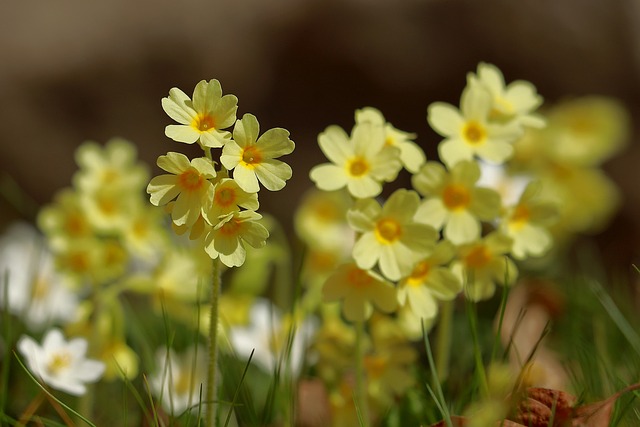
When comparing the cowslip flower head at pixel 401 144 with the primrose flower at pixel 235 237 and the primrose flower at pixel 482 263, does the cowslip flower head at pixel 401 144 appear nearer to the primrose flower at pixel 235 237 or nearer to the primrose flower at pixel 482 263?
the primrose flower at pixel 482 263

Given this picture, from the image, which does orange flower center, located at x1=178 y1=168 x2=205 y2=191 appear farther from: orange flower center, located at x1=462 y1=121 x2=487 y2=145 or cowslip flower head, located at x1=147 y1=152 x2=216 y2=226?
orange flower center, located at x1=462 y1=121 x2=487 y2=145

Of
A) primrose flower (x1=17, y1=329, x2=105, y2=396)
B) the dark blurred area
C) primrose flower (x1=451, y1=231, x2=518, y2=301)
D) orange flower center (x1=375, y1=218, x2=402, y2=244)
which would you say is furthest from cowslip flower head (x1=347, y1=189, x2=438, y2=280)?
the dark blurred area

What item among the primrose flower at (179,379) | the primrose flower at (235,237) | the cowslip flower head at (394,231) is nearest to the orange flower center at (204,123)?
the primrose flower at (235,237)

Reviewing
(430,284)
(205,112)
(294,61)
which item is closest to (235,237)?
(205,112)

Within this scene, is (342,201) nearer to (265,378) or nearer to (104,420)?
(265,378)

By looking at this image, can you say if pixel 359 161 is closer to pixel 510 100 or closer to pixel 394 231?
pixel 394 231
